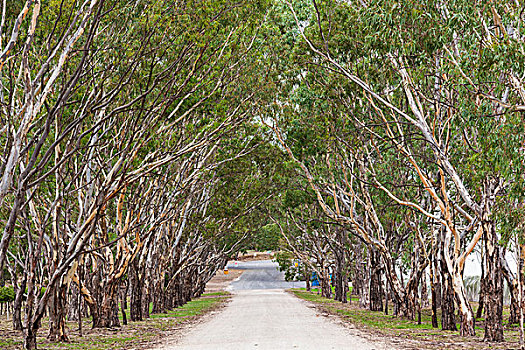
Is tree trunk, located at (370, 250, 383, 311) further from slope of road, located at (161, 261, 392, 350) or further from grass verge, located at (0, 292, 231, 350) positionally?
grass verge, located at (0, 292, 231, 350)

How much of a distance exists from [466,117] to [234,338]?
8.29m

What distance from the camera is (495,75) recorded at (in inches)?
504

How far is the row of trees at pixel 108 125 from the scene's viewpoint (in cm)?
1177

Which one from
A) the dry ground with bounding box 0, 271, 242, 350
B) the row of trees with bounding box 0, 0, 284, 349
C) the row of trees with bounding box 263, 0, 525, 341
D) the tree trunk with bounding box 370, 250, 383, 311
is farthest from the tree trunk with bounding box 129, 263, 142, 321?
the tree trunk with bounding box 370, 250, 383, 311

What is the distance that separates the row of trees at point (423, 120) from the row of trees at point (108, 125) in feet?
7.41

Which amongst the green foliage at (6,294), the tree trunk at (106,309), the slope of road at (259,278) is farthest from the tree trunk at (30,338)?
the slope of road at (259,278)

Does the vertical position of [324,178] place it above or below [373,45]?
below

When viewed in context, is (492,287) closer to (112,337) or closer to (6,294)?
(112,337)

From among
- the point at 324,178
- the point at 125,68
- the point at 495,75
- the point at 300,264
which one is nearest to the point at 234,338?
the point at 125,68

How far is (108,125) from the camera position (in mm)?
16875

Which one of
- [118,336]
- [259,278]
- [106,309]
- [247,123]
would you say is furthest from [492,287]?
[259,278]

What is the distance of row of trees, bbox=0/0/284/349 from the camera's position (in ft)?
38.6

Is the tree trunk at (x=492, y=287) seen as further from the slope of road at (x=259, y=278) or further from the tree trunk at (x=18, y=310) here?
the slope of road at (x=259, y=278)

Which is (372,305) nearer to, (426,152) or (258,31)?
(426,152)
